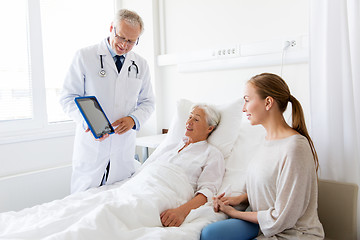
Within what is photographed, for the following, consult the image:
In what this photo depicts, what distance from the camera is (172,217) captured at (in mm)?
1409

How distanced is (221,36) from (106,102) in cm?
110

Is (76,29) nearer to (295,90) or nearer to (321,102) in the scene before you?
(295,90)

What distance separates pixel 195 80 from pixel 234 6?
26.2 inches

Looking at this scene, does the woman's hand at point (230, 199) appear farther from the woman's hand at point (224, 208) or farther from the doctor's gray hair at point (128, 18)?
the doctor's gray hair at point (128, 18)

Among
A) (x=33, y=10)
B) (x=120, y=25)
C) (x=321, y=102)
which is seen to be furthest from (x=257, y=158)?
(x=33, y=10)

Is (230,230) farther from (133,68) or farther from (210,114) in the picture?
(133,68)

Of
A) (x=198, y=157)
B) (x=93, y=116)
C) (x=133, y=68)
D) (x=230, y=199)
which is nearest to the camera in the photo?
(x=230, y=199)

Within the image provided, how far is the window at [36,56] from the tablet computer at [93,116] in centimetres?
106

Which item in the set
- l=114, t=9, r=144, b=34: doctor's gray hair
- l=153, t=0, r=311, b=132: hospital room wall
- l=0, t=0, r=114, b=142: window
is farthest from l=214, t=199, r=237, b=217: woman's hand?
l=0, t=0, r=114, b=142: window

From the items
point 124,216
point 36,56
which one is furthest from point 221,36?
point 124,216

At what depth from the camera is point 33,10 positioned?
8.35ft

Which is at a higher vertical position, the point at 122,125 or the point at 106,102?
the point at 106,102

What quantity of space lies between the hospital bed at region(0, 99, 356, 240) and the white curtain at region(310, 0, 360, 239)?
155 millimetres

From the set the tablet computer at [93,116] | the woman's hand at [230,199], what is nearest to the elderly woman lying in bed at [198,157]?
the woman's hand at [230,199]
